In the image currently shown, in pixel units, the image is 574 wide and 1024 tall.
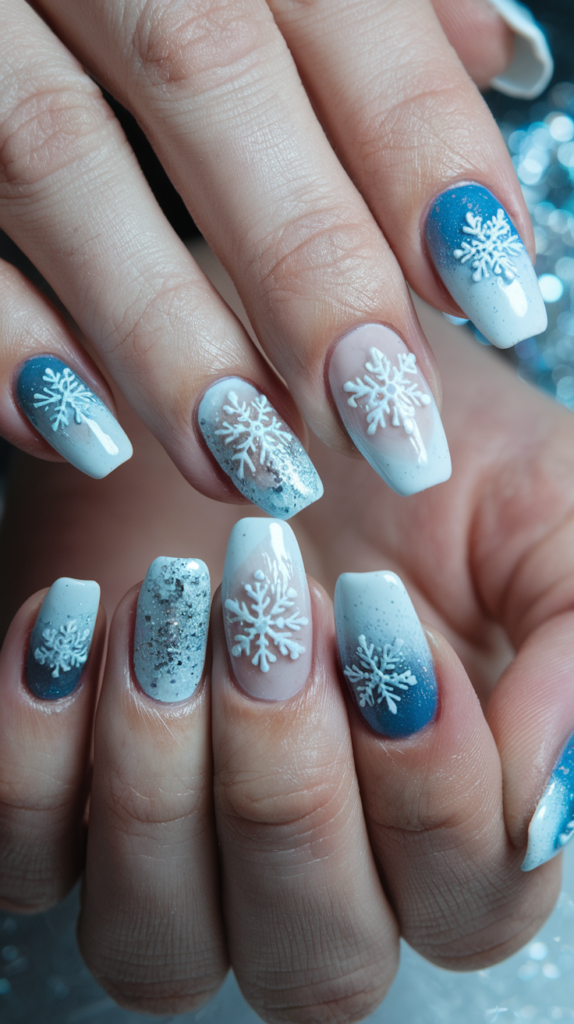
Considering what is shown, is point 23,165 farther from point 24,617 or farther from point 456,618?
point 456,618

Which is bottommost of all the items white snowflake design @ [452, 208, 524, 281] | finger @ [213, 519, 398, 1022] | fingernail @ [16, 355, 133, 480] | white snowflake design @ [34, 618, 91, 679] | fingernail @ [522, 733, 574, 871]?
fingernail @ [522, 733, 574, 871]

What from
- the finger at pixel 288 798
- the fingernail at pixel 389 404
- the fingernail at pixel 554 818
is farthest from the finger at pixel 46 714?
the fingernail at pixel 554 818

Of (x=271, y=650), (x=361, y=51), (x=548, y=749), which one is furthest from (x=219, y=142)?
(x=548, y=749)

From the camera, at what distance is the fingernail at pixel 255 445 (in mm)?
535

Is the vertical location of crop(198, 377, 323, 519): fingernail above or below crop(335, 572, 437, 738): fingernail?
above

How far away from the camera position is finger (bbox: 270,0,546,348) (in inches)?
21.4

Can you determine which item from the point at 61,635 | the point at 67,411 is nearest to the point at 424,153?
the point at 67,411

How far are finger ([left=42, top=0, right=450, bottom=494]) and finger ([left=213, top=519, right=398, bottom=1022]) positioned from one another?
0.12 metres

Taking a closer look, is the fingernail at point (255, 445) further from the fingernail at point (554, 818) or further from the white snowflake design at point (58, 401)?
the fingernail at point (554, 818)

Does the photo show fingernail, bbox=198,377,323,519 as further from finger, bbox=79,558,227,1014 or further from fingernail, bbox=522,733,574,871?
fingernail, bbox=522,733,574,871

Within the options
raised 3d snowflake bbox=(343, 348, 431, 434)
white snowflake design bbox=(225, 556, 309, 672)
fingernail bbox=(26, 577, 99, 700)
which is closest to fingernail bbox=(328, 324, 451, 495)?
raised 3d snowflake bbox=(343, 348, 431, 434)

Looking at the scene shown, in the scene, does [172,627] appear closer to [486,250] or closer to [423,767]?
[423,767]

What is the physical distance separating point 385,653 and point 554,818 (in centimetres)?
18

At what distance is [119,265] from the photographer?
0.53m
